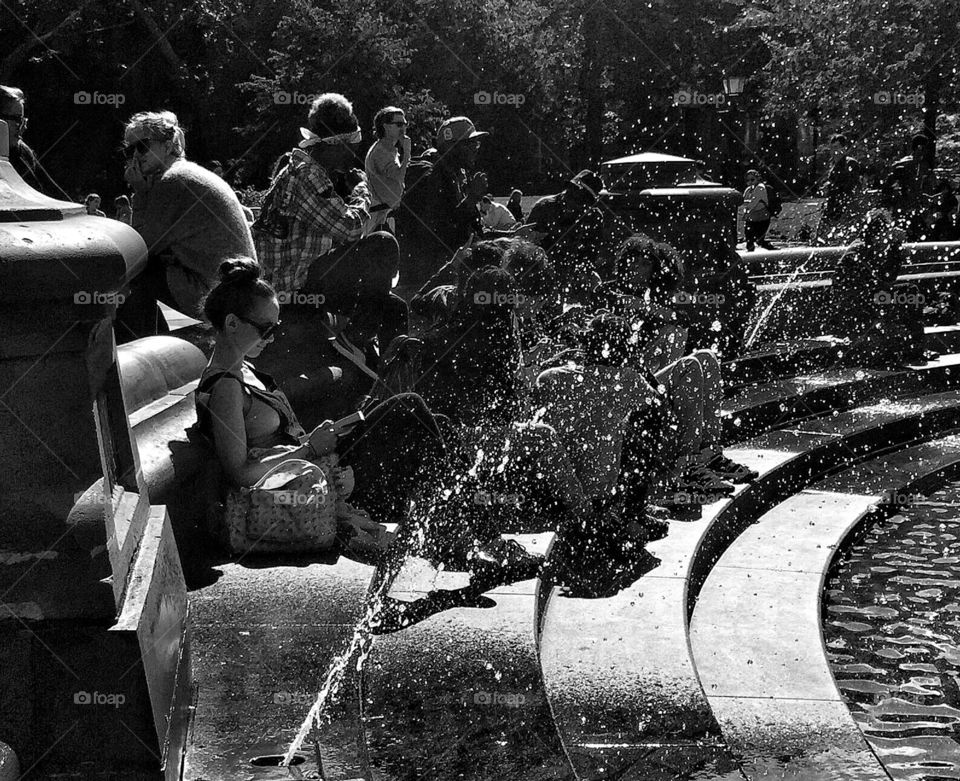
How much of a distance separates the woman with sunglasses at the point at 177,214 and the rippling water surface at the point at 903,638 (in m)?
3.15

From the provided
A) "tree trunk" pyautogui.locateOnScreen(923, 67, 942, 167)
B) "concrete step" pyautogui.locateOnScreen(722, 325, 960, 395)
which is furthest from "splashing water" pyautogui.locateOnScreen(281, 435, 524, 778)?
"tree trunk" pyautogui.locateOnScreen(923, 67, 942, 167)

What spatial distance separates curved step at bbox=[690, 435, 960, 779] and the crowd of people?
1.37 ft

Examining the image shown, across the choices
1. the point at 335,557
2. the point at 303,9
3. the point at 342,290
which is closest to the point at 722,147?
the point at 303,9

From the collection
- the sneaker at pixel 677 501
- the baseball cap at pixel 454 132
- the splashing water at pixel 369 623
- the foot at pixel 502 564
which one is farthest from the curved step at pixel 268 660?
the baseball cap at pixel 454 132

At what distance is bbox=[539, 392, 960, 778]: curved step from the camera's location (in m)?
3.91

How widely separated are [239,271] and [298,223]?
7.01 ft

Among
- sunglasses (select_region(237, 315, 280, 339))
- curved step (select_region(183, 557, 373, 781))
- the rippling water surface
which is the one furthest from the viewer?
the rippling water surface

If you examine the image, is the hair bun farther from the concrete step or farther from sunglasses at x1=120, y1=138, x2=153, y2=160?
the concrete step

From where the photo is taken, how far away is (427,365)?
5492 millimetres

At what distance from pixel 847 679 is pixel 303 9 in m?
22.2

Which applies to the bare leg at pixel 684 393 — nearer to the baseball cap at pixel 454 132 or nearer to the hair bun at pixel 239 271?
the baseball cap at pixel 454 132

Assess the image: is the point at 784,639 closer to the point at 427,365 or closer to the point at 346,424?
the point at 427,365

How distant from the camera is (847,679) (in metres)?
5.14

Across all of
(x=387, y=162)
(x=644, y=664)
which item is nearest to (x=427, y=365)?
(x=644, y=664)
